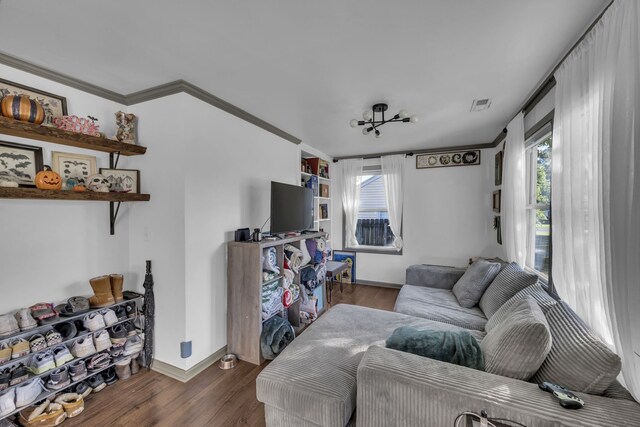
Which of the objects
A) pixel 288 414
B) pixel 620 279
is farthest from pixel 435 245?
pixel 288 414

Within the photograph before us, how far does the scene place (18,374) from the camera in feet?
5.14

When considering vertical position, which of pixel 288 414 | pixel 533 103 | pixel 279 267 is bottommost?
pixel 288 414

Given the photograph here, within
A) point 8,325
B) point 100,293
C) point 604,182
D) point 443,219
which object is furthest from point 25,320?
point 443,219

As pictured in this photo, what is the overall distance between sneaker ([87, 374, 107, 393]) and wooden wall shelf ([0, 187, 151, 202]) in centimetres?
135

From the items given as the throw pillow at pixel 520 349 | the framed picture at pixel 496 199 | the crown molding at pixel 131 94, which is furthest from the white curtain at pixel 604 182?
the crown molding at pixel 131 94

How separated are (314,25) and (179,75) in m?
1.17

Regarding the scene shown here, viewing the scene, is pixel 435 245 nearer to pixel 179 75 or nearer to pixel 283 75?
pixel 283 75

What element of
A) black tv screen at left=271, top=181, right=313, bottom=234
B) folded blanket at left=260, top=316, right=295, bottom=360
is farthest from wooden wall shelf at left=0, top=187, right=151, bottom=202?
folded blanket at left=260, top=316, right=295, bottom=360

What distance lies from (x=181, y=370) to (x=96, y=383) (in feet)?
1.87

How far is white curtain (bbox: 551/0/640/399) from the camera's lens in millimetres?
987

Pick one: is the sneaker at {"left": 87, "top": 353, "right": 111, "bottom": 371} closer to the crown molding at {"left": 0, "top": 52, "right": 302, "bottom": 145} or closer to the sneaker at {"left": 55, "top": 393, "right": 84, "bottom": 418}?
the sneaker at {"left": 55, "top": 393, "right": 84, "bottom": 418}

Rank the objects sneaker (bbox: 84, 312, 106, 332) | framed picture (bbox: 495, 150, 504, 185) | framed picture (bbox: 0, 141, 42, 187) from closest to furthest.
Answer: framed picture (bbox: 0, 141, 42, 187) < sneaker (bbox: 84, 312, 106, 332) < framed picture (bbox: 495, 150, 504, 185)

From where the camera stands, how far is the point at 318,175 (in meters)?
4.43

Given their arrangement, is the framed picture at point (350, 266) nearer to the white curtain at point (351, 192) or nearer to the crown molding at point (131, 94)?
the white curtain at point (351, 192)
